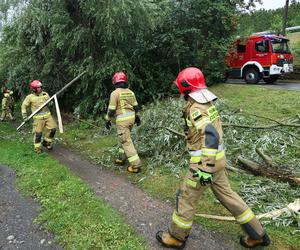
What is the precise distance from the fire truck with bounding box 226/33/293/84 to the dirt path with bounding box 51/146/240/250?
957 centimetres

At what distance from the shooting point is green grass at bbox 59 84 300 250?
3883 mm

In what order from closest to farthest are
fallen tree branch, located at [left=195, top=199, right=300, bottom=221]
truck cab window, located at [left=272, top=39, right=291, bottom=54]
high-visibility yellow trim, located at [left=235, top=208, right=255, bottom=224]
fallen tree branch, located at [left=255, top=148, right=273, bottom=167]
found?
high-visibility yellow trim, located at [left=235, top=208, right=255, bottom=224]
fallen tree branch, located at [left=195, top=199, right=300, bottom=221]
fallen tree branch, located at [left=255, top=148, right=273, bottom=167]
truck cab window, located at [left=272, top=39, right=291, bottom=54]

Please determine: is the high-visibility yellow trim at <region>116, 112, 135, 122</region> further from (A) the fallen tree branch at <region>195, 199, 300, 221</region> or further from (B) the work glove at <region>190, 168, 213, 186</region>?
(B) the work glove at <region>190, 168, 213, 186</region>

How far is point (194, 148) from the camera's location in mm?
3592

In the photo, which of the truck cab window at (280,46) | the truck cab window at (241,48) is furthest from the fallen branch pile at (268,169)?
the truck cab window at (241,48)

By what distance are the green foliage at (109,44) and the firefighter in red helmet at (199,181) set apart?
6640 mm

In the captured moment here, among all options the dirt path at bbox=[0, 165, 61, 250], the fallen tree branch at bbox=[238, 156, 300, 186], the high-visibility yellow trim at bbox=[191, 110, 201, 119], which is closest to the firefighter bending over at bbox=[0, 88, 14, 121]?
the dirt path at bbox=[0, 165, 61, 250]

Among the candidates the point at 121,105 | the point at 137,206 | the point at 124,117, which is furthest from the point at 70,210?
the point at 121,105

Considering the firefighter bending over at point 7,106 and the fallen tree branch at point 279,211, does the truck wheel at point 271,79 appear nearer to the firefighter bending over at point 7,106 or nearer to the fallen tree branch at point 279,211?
the fallen tree branch at point 279,211

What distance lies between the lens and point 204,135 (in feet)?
10.6

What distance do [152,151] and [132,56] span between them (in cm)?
539

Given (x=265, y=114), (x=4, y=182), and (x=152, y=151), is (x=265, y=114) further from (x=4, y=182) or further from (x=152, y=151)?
(x=4, y=182)

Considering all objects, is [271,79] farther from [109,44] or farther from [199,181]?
[199,181]

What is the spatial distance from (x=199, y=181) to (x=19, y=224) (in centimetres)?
272
